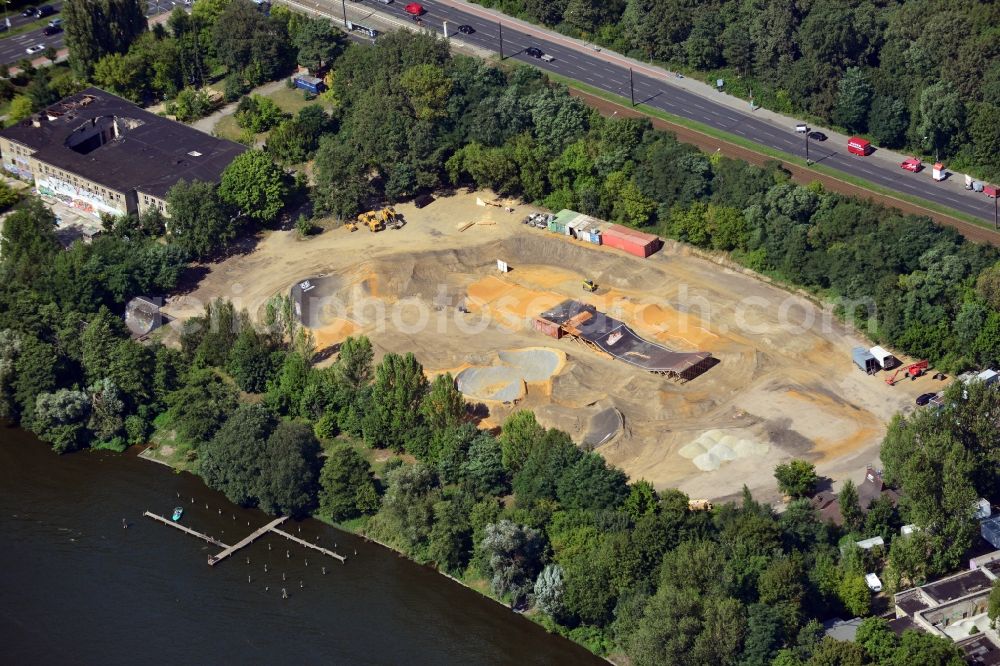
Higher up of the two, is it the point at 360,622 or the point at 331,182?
the point at 331,182

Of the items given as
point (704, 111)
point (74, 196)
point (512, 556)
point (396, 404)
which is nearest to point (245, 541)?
point (396, 404)

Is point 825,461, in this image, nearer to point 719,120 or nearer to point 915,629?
point 915,629

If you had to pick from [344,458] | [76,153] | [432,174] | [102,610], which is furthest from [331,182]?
[102,610]

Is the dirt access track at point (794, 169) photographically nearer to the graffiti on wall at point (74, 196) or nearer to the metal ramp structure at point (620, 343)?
the metal ramp structure at point (620, 343)

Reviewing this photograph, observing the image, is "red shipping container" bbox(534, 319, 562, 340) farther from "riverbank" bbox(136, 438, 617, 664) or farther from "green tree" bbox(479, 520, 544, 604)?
"green tree" bbox(479, 520, 544, 604)

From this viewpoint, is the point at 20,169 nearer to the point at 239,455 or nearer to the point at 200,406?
the point at 200,406

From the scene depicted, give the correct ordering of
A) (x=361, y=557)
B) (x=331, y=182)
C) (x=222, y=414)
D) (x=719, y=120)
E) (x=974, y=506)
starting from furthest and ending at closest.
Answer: (x=719, y=120) < (x=331, y=182) < (x=222, y=414) < (x=361, y=557) < (x=974, y=506)
